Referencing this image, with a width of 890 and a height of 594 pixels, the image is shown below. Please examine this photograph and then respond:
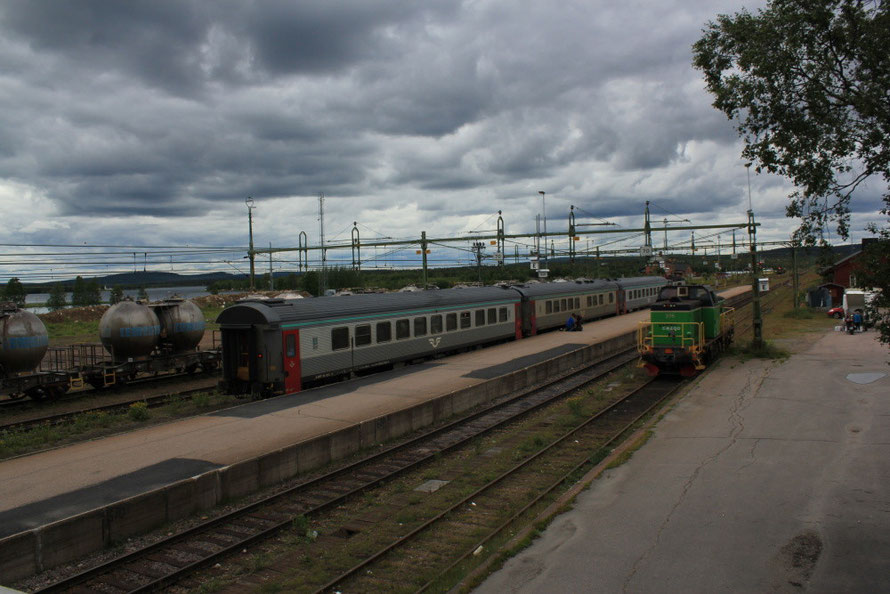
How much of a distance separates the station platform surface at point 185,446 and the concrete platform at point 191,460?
3 centimetres

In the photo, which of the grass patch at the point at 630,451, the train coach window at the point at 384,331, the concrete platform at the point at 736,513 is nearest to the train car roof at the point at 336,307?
the train coach window at the point at 384,331

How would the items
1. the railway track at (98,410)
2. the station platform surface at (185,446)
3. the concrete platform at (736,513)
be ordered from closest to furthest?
the concrete platform at (736,513) < the station platform surface at (185,446) < the railway track at (98,410)

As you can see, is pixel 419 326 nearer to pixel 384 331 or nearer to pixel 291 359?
pixel 384 331

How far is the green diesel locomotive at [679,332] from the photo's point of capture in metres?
22.6

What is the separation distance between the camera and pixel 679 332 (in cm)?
2277

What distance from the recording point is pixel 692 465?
479 inches

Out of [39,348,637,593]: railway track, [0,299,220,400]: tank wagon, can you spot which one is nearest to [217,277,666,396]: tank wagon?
[39,348,637,593]: railway track

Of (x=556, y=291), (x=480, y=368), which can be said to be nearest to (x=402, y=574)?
(x=480, y=368)

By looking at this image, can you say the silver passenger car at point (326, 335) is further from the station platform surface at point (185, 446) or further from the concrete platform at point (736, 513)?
the concrete platform at point (736, 513)

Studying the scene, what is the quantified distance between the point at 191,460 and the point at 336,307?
31.5 ft

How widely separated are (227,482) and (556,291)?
30247 millimetres

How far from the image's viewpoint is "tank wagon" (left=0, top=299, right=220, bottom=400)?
20.0 metres

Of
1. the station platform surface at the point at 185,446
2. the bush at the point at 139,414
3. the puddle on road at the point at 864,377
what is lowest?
the puddle on road at the point at 864,377

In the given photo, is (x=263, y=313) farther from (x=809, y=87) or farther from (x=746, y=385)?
(x=746, y=385)
